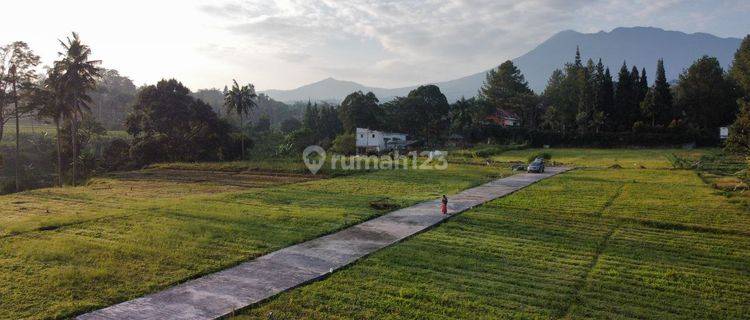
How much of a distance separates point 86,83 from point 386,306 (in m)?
34.8

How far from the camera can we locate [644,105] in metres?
60.2

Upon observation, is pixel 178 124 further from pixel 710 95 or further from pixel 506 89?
pixel 710 95

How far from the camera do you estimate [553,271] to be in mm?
11305

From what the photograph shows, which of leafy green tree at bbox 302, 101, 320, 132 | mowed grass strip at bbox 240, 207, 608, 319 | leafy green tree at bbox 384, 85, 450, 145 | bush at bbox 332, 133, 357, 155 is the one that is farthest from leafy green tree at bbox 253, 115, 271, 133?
mowed grass strip at bbox 240, 207, 608, 319

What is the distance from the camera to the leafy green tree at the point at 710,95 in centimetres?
5834

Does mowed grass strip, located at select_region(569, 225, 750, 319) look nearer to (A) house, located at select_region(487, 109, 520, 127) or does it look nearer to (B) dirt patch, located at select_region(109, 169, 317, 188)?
(B) dirt patch, located at select_region(109, 169, 317, 188)

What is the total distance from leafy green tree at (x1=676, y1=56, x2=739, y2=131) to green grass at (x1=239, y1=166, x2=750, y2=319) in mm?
47797

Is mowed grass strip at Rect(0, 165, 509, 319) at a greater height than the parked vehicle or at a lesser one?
lesser

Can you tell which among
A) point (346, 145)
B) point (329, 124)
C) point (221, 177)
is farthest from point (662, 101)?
point (221, 177)

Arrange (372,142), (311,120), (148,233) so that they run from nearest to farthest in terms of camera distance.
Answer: (148,233), (372,142), (311,120)

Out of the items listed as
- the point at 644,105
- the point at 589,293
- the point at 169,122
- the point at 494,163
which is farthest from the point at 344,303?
the point at 644,105

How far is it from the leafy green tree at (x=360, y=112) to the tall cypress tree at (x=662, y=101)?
32700 millimetres

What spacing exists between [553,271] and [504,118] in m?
66.7

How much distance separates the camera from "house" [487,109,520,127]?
240 feet
